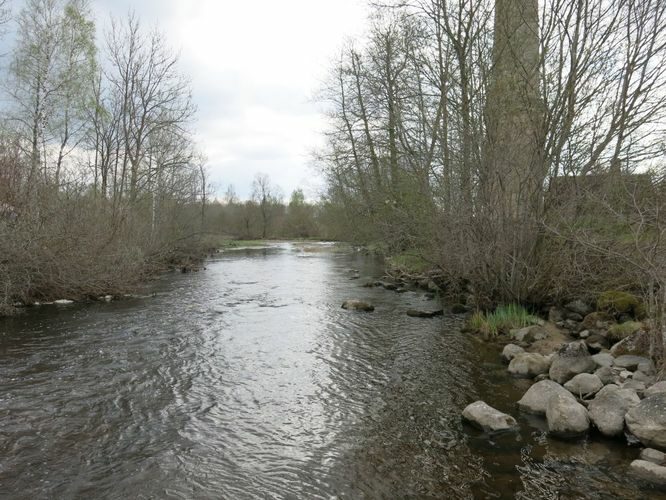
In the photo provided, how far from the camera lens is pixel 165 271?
24.1 m

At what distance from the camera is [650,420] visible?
4918mm

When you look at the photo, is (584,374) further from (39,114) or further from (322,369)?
(39,114)

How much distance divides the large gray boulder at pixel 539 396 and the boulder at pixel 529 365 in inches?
47.4

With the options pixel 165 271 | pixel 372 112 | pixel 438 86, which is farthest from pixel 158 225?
pixel 438 86

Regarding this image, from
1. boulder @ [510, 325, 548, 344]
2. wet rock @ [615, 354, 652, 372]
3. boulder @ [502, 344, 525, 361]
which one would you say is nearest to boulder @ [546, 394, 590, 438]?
wet rock @ [615, 354, 652, 372]

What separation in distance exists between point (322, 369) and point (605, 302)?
6.03 metres

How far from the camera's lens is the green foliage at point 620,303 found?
9.16m

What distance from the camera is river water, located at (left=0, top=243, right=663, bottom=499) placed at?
175 inches

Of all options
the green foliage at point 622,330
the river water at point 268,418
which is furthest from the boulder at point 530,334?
the green foliage at point 622,330

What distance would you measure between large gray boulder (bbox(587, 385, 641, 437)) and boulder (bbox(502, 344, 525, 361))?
244cm

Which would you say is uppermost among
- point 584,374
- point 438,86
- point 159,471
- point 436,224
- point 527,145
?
point 438,86

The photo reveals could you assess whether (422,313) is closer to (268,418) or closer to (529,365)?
(529,365)

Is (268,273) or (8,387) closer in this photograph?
(8,387)

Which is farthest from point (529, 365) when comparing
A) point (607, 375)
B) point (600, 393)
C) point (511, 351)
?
point (600, 393)
